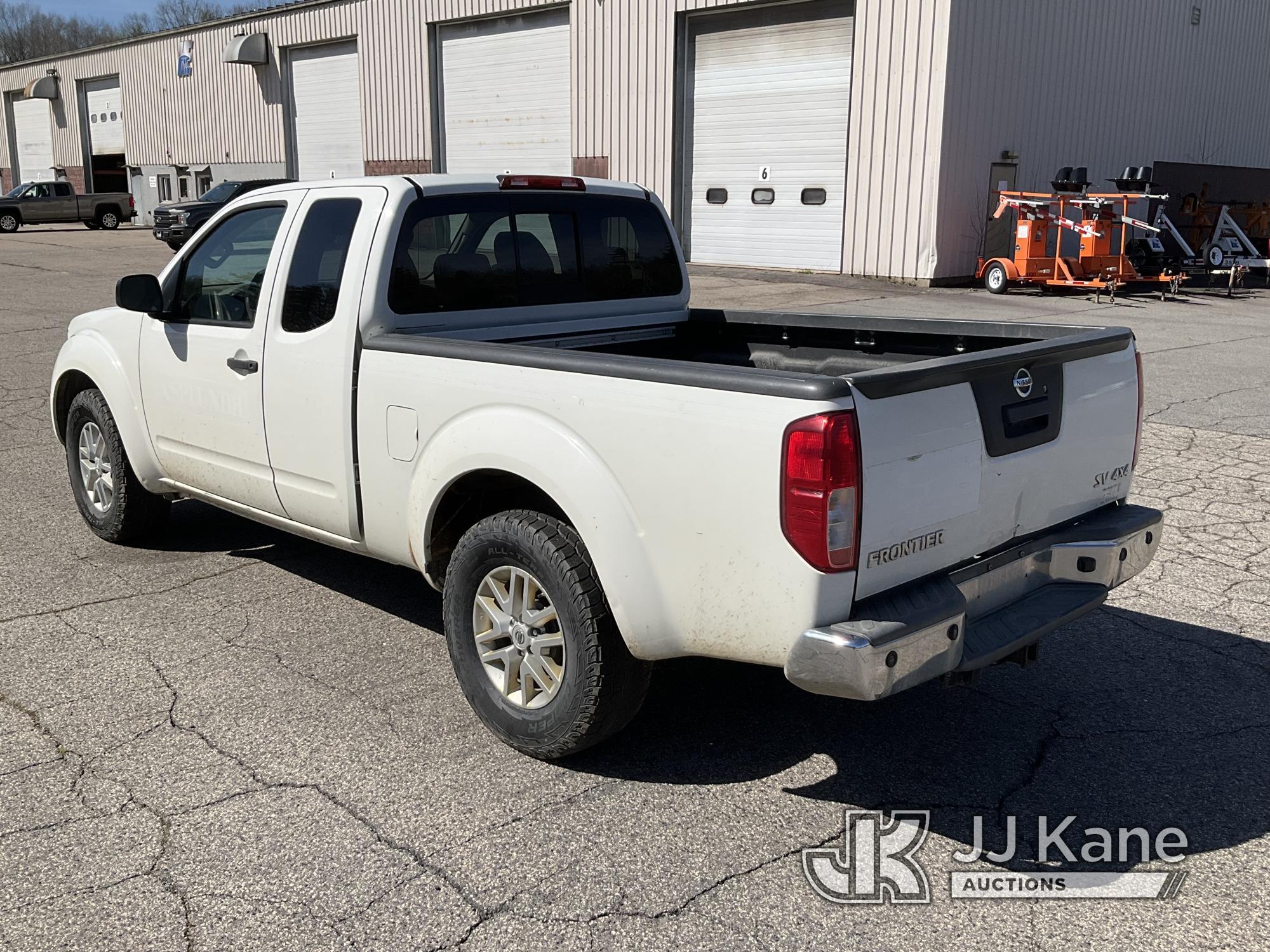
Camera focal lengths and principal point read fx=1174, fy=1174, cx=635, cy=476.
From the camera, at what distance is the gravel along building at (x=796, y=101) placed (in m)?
20.4

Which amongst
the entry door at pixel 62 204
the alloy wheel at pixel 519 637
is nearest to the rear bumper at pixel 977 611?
the alloy wheel at pixel 519 637

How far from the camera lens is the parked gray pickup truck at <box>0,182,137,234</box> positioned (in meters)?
35.9

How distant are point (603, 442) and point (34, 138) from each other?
178 ft

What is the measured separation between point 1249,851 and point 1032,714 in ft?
3.24

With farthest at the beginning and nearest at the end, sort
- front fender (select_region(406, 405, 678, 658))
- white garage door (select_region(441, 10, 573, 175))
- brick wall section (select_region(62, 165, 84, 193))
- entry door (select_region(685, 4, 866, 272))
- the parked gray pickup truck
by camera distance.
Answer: brick wall section (select_region(62, 165, 84, 193)), the parked gray pickup truck, white garage door (select_region(441, 10, 573, 175)), entry door (select_region(685, 4, 866, 272)), front fender (select_region(406, 405, 678, 658))

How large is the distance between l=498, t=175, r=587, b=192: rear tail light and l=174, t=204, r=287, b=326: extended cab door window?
3.12 ft

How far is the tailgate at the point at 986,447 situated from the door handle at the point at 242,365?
2790 millimetres

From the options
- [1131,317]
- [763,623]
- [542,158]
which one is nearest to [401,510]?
[763,623]

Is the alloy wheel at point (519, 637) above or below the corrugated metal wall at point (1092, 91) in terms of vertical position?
below

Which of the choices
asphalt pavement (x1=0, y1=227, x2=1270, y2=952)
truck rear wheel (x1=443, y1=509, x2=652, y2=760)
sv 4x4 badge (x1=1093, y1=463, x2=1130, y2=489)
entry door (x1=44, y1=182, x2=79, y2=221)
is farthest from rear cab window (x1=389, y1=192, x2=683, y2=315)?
entry door (x1=44, y1=182, x2=79, y2=221)

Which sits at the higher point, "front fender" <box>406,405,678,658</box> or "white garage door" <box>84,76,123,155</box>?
"white garage door" <box>84,76,123,155</box>

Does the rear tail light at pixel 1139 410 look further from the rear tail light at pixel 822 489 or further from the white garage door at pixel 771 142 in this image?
the white garage door at pixel 771 142

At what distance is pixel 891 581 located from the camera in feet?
10.8

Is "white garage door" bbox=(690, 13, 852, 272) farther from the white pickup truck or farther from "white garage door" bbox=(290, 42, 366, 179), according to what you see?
the white pickup truck
